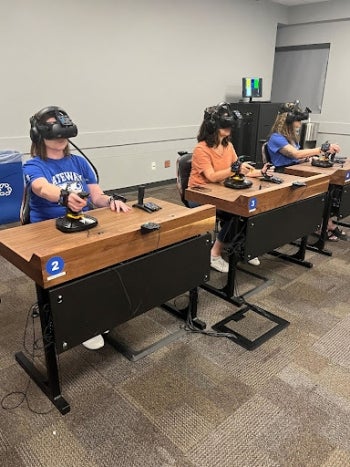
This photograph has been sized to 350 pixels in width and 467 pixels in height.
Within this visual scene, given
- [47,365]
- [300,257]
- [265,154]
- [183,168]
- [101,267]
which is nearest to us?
[101,267]

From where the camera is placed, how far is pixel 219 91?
5.54 metres

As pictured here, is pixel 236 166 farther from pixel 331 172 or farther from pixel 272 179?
pixel 331 172

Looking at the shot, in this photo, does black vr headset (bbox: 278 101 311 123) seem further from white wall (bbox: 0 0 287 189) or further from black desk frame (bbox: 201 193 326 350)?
white wall (bbox: 0 0 287 189)

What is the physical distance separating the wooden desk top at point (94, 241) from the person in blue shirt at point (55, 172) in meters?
0.12

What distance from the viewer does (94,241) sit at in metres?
1.39

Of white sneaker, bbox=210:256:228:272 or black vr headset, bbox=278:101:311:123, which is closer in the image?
white sneaker, bbox=210:256:228:272

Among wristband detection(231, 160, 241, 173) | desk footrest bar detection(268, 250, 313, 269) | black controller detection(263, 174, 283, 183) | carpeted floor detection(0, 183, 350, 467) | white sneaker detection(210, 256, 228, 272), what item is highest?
wristband detection(231, 160, 241, 173)

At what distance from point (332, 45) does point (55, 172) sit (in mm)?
5580

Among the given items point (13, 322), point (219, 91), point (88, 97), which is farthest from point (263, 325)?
point (219, 91)

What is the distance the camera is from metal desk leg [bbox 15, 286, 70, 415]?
1.44m

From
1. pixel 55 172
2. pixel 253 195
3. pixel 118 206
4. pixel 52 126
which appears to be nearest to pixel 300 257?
pixel 253 195

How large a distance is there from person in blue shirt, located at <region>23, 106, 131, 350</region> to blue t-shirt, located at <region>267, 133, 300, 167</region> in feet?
5.81

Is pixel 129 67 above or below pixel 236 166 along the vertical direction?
above

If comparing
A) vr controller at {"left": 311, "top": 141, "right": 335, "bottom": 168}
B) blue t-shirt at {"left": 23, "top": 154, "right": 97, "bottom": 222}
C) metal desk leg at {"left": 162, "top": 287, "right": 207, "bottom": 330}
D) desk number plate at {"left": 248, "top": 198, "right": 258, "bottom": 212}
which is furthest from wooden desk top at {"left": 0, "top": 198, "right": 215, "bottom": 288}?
vr controller at {"left": 311, "top": 141, "right": 335, "bottom": 168}
